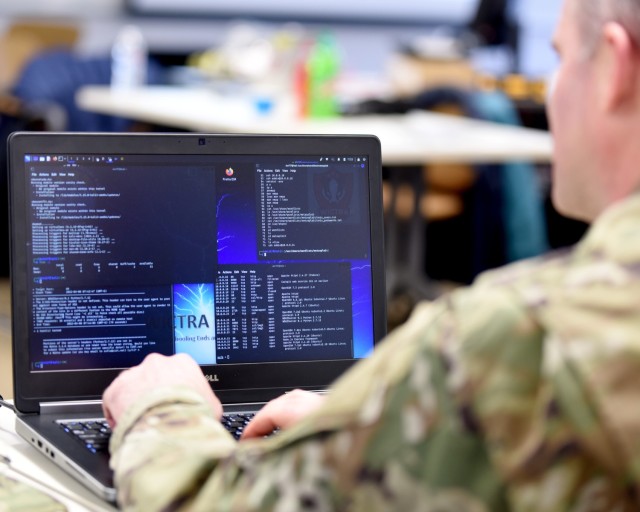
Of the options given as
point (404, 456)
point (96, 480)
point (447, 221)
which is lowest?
point (447, 221)

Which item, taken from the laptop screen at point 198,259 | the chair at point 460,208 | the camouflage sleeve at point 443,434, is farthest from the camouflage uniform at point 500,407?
Answer: the chair at point 460,208

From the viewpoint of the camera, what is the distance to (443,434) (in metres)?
0.77

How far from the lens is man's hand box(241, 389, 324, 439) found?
125 cm

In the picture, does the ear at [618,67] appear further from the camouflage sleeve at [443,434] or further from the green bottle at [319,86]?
the green bottle at [319,86]

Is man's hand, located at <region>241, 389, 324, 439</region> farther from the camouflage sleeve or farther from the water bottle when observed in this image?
the water bottle

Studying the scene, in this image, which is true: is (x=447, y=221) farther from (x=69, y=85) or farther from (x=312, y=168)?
(x=312, y=168)

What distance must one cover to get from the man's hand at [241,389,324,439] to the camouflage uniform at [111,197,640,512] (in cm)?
37

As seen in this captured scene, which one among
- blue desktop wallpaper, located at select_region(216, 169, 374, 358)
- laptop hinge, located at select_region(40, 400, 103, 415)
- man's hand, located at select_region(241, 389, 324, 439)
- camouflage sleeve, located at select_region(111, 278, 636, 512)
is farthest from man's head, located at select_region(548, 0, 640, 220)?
laptop hinge, located at select_region(40, 400, 103, 415)

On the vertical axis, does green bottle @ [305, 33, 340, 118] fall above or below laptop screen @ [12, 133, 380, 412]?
below

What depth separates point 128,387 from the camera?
121 centimetres

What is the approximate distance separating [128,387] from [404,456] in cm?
50

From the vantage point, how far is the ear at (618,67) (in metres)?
0.86

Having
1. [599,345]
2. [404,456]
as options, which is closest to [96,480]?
[404,456]

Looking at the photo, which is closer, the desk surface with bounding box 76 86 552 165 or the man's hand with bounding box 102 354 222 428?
the man's hand with bounding box 102 354 222 428
